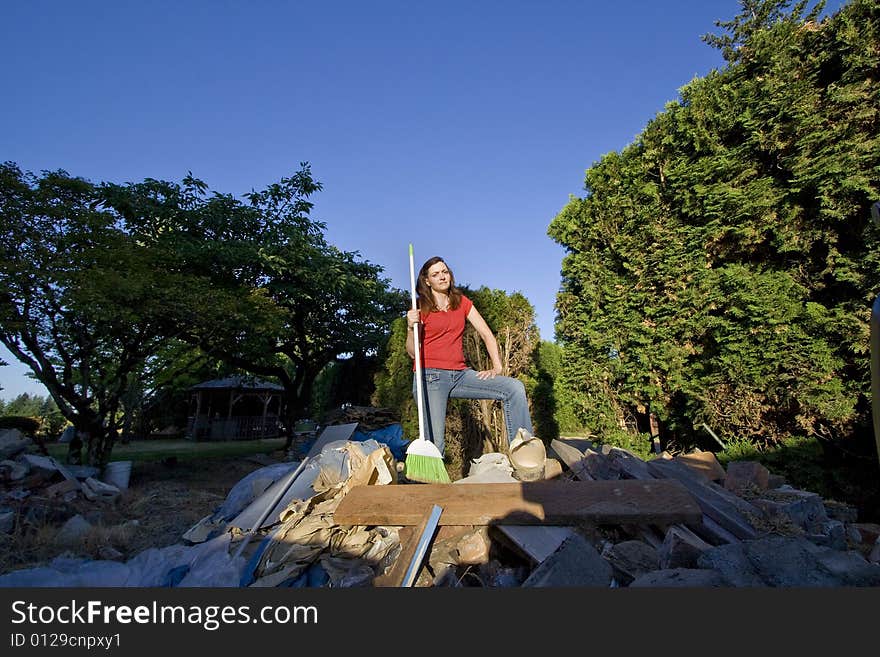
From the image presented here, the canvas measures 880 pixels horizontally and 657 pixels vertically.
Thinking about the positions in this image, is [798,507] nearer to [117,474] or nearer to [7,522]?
[7,522]

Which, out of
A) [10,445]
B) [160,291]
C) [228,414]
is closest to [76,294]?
[160,291]

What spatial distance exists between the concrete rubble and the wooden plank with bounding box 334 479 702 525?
49mm

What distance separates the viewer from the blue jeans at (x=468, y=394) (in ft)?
10.1

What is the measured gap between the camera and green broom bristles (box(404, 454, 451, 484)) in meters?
2.87

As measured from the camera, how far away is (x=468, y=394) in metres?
3.26

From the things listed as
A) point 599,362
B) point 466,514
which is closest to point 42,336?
Answer: point 466,514

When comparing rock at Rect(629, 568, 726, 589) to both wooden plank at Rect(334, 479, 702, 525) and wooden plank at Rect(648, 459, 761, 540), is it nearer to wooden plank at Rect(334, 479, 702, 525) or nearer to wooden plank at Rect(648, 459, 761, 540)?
wooden plank at Rect(334, 479, 702, 525)

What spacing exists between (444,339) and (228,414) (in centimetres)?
2076

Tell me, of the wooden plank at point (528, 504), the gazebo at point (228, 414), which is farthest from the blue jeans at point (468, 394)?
the gazebo at point (228, 414)

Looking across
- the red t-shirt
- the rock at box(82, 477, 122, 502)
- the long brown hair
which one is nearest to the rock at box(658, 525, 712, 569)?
the red t-shirt

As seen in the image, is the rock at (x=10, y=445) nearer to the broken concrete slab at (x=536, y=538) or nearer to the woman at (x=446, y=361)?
the woman at (x=446, y=361)

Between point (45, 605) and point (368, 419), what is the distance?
6386 mm

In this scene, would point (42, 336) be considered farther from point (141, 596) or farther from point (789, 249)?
point (789, 249)

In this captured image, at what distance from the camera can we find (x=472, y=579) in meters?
1.94
